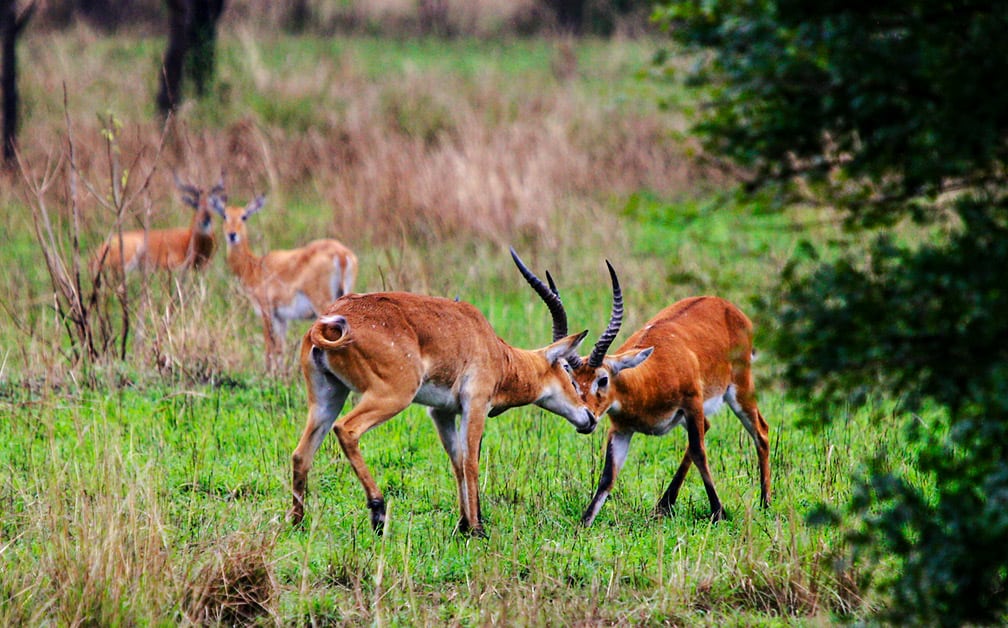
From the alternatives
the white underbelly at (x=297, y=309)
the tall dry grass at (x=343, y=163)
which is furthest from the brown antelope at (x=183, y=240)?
the white underbelly at (x=297, y=309)

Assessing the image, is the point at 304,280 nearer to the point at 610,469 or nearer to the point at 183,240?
the point at 183,240

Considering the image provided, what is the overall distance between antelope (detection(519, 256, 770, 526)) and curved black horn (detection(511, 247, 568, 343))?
0.03ft

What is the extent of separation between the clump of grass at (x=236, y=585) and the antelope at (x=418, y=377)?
82 centimetres

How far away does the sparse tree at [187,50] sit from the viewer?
17.2 m

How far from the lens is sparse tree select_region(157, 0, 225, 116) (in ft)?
56.6

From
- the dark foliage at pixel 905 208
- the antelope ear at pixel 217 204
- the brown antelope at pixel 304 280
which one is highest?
the dark foliage at pixel 905 208

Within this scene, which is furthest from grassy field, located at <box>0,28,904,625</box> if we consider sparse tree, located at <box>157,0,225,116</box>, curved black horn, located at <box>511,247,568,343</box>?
sparse tree, located at <box>157,0,225,116</box>

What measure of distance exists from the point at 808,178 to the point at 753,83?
1.07 feet

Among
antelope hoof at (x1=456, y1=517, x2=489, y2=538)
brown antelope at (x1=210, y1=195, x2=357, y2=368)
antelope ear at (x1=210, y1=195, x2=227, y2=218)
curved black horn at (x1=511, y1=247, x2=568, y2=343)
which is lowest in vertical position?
brown antelope at (x1=210, y1=195, x2=357, y2=368)

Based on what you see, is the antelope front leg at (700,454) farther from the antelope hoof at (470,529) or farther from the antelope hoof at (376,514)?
the antelope hoof at (376,514)

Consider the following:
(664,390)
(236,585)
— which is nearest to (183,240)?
(664,390)

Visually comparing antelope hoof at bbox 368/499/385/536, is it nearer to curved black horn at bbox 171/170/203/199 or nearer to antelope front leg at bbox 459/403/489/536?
antelope front leg at bbox 459/403/489/536

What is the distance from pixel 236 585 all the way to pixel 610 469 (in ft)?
6.91

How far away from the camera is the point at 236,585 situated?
4652mm
